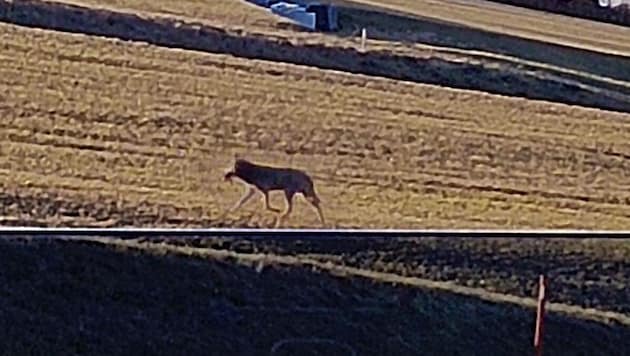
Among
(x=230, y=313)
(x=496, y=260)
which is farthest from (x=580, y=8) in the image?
(x=230, y=313)

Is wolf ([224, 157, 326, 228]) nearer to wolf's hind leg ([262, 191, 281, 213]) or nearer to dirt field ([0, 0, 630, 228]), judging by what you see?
wolf's hind leg ([262, 191, 281, 213])

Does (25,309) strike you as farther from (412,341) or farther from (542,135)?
(542,135)

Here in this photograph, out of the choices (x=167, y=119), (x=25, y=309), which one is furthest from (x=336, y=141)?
(x=25, y=309)

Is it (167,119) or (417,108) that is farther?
(417,108)

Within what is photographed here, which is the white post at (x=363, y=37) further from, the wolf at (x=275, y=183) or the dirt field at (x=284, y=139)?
the wolf at (x=275, y=183)

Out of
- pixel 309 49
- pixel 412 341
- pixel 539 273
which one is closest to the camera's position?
pixel 412 341

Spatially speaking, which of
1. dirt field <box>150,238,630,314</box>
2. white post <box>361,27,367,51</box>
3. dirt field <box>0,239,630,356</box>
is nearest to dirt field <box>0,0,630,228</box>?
white post <box>361,27,367,51</box>

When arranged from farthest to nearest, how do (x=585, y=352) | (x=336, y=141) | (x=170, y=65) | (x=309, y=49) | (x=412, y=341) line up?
1. (x=309, y=49)
2. (x=170, y=65)
3. (x=336, y=141)
4. (x=585, y=352)
5. (x=412, y=341)
